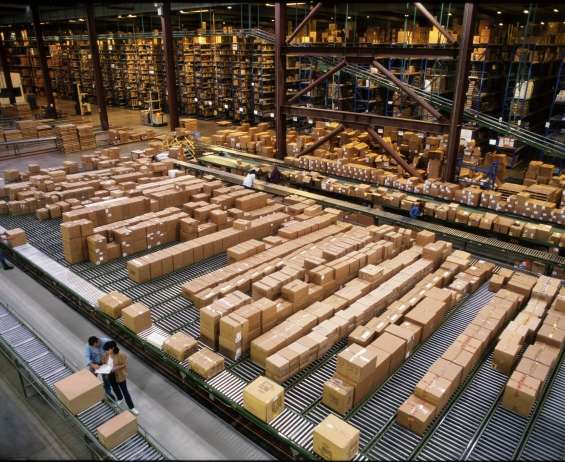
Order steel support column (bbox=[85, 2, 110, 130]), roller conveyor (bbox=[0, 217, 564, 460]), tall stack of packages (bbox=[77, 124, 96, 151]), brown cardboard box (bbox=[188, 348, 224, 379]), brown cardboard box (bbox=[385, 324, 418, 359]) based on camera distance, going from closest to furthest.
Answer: roller conveyor (bbox=[0, 217, 564, 460]) < brown cardboard box (bbox=[188, 348, 224, 379]) < brown cardboard box (bbox=[385, 324, 418, 359]) < tall stack of packages (bbox=[77, 124, 96, 151]) < steel support column (bbox=[85, 2, 110, 130])

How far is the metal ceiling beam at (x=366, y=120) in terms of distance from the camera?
38.1ft

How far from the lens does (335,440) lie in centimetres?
450

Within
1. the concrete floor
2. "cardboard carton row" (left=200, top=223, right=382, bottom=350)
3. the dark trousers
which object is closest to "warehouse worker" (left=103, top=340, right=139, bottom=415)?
the dark trousers

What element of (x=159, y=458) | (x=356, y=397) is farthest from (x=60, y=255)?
(x=356, y=397)

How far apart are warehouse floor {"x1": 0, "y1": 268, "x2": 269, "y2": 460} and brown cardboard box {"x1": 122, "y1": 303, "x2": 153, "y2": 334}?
55 cm

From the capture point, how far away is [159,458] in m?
4.73

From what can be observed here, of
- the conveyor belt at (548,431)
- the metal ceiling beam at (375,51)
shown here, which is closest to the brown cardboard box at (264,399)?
the conveyor belt at (548,431)

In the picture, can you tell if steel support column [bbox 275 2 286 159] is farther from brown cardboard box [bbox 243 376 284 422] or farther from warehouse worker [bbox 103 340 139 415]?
brown cardboard box [bbox 243 376 284 422]

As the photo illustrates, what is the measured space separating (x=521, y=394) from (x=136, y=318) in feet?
16.5

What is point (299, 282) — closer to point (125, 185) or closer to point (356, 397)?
point (356, 397)

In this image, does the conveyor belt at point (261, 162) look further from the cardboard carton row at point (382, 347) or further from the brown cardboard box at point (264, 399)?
the brown cardboard box at point (264, 399)

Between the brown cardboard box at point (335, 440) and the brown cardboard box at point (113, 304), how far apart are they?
3613 millimetres

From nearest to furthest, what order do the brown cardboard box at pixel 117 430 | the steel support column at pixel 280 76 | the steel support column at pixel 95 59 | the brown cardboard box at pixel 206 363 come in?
the brown cardboard box at pixel 117 430 → the brown cardboard box at pixel 206 363 → the steel support column at pixel 280 76 → the steel support column at pixel 95 59

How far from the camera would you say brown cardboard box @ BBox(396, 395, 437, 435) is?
16.3 ft
